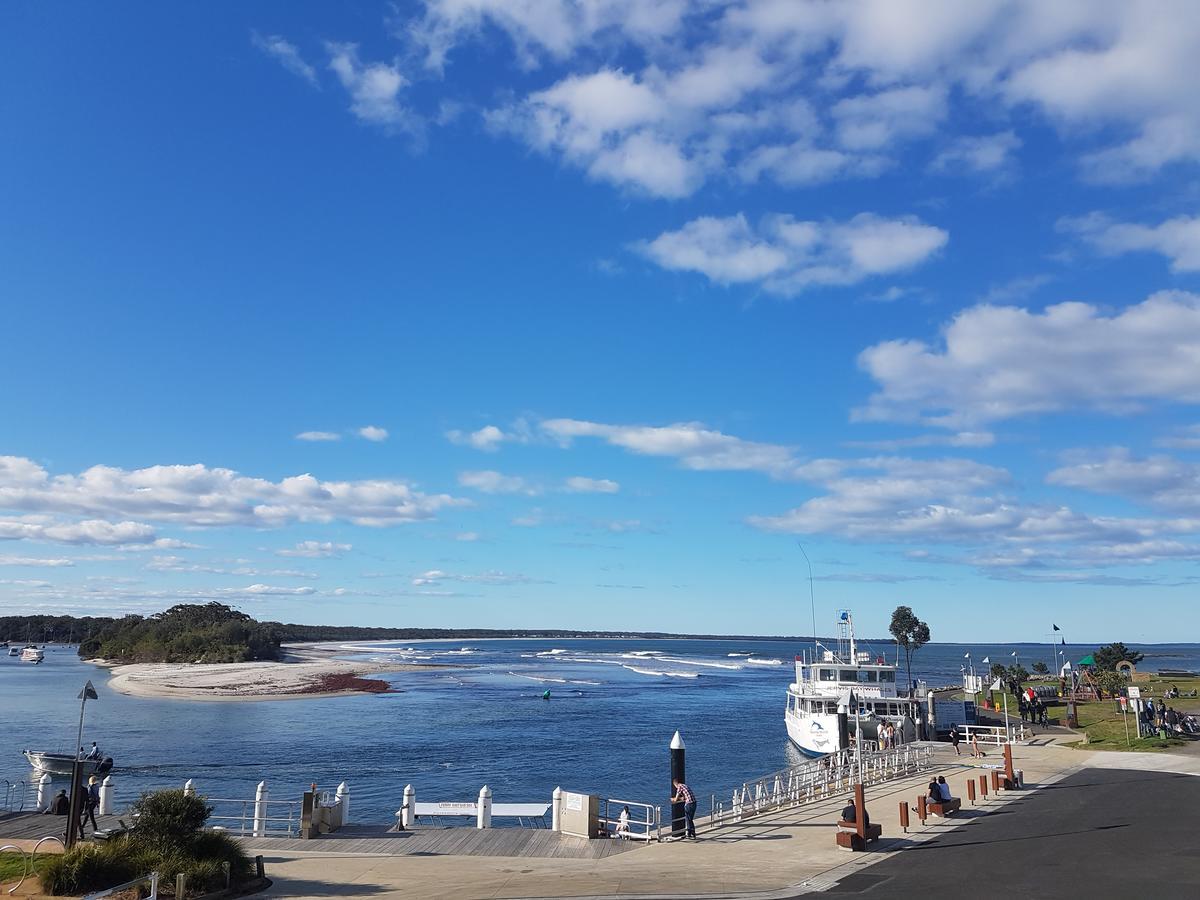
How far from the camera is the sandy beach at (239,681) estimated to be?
100644 millimetres

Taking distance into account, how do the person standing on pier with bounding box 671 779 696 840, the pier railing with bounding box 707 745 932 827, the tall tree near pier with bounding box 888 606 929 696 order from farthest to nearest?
the tall tree near pier with bounding box 888 606 929 696 → the pier railing with bounding box 707 745 932 827 → the person standing on pier with bounding box 671 779 696 840

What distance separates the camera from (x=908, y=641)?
9731 cm

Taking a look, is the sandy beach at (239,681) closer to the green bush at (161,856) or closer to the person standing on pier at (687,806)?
the person standing on pier at (687,806)

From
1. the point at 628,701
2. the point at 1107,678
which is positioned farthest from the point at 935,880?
the point at 628,701

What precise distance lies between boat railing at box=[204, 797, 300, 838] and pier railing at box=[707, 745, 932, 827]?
1248 cm

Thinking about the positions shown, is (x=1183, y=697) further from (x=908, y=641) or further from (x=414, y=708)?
(x=414, y=708)

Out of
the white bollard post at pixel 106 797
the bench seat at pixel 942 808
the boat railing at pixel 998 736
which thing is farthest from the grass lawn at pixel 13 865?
the boat railing at pixel 998 736

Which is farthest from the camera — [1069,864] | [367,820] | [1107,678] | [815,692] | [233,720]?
[233,720]

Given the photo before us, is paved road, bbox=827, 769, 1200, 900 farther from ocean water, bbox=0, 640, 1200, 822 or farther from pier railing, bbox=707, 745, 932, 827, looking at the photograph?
Answer: ocean water, bbox=0, 640, 1200, 822

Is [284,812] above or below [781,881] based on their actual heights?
below

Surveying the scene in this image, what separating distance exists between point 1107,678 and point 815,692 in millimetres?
28544

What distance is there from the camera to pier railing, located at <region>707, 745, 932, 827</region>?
25.7 metres

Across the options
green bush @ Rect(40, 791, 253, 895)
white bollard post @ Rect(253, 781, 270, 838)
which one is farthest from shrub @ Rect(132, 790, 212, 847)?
white bollard post @ Rect(253, 781, 270, 838)

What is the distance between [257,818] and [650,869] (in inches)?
429
